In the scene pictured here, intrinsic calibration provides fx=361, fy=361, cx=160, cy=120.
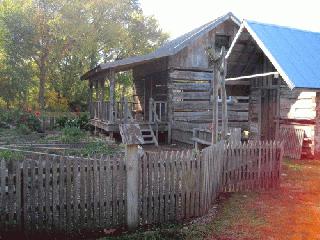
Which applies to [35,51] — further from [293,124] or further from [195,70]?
[293,124]

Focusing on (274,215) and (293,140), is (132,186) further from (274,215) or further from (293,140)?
(293,140)

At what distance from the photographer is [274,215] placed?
782 cm

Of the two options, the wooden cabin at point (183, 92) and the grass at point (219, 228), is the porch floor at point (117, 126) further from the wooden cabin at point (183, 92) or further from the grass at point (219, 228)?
the grass at point (219, 228)

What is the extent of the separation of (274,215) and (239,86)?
47.2 feet

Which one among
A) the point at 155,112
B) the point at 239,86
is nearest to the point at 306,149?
the point at 239,86

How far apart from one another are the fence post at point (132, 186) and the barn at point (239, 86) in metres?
6.86

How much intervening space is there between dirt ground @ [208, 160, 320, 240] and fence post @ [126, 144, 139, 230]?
1.50m

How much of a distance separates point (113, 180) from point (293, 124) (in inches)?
475

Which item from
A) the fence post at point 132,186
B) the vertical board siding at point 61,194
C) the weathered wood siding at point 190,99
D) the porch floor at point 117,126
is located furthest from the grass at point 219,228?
the weathered wood siding at point 190,99

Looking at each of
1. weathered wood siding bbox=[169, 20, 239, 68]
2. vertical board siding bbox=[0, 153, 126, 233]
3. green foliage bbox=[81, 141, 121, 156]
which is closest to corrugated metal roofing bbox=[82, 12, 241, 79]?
weathered wood siding bbox=[169, 20, 239, 68]

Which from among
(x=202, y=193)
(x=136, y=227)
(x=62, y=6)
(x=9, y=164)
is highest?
(x=62, y=6)

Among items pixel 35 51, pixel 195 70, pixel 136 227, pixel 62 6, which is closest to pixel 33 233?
pixel 136 227

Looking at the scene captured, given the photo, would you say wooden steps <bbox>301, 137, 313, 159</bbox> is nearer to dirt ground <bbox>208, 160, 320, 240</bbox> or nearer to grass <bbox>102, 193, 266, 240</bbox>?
dirt ground <bbox>208, 160, 320, 240</bbox>

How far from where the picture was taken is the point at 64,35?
117ft
